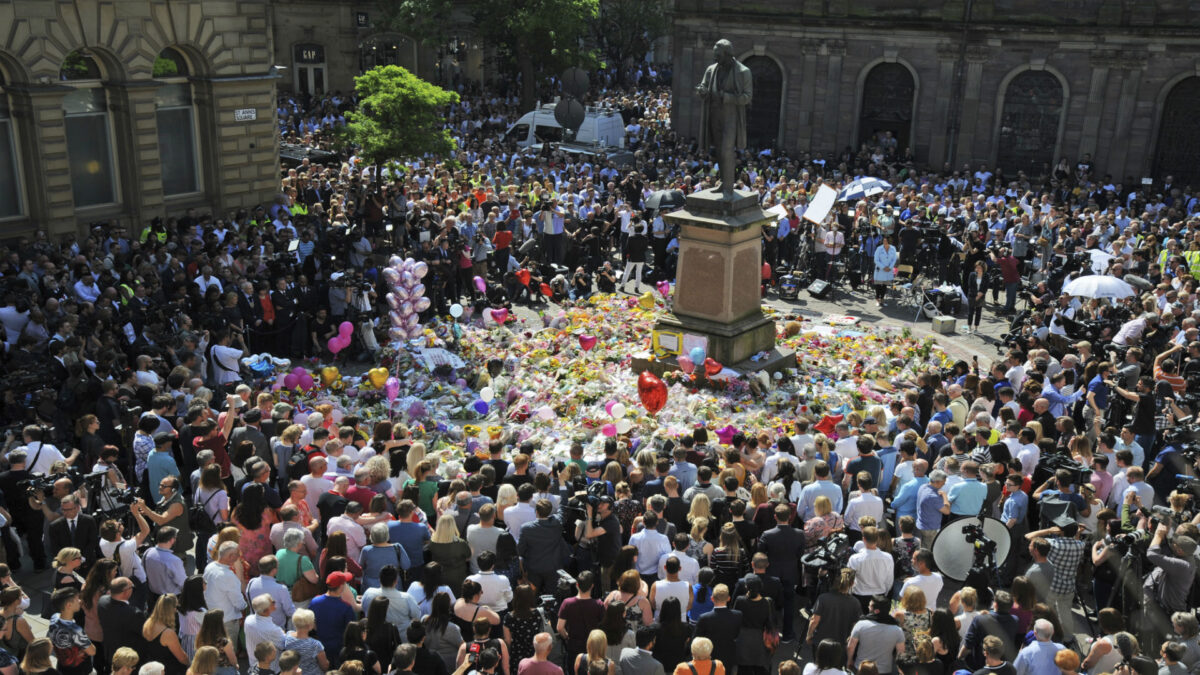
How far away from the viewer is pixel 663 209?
24.1 meters

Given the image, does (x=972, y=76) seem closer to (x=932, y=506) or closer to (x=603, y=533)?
(x=932, y=506)

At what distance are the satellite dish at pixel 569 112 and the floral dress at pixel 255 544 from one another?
1140 inches

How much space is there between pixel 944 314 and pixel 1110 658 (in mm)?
14166

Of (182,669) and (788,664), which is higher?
(788,664)

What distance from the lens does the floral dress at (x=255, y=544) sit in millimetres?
10328

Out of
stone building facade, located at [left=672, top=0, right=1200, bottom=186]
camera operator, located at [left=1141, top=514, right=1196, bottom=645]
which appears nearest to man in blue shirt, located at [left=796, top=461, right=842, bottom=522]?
camera operator, located at [left=1141, top=514, right=1196, bottom=645]

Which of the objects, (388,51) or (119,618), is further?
(388,51)

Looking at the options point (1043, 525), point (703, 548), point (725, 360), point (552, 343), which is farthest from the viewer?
point (552, 343)

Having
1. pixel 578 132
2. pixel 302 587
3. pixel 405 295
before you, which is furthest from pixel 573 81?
pixel 302 587

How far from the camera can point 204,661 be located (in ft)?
26.1

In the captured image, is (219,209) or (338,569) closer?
(338,569)

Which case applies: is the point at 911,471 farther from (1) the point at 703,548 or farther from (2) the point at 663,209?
(2) the point at 663,209

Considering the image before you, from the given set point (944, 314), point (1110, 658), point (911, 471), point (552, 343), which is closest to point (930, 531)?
point (911, 471)

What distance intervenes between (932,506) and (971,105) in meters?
28.9
